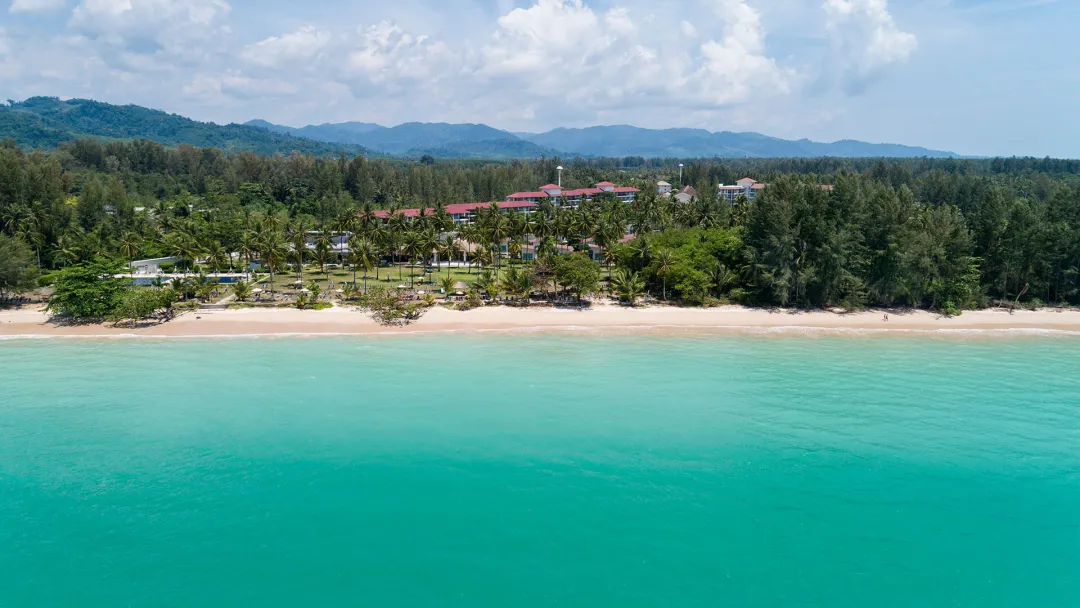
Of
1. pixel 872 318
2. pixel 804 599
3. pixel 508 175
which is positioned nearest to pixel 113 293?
pixel 804 599

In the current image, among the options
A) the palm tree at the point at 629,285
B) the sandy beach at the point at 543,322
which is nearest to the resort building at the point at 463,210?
the palm tree at the point at 629,285

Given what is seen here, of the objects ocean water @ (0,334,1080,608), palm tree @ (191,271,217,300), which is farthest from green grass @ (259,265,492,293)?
ocean water @ (0,334,1080,608)

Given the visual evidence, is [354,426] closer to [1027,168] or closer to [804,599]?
[804,599]

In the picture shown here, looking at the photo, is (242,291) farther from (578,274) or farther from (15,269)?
(578,274)

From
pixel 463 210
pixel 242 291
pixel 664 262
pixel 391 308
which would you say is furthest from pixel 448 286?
pixel 463 210

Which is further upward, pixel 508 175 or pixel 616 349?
pixel 508 175

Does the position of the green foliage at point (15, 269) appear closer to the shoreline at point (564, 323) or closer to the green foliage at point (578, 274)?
the shoreline at point (564, 323)

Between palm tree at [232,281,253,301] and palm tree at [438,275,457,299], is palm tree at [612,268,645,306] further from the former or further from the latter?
palm tree at [232,281,253,301]

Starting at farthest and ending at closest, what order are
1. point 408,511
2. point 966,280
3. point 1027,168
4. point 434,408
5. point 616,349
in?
point 1027,168
point 966,280
point 616,349
point 434,408
point 408,511
